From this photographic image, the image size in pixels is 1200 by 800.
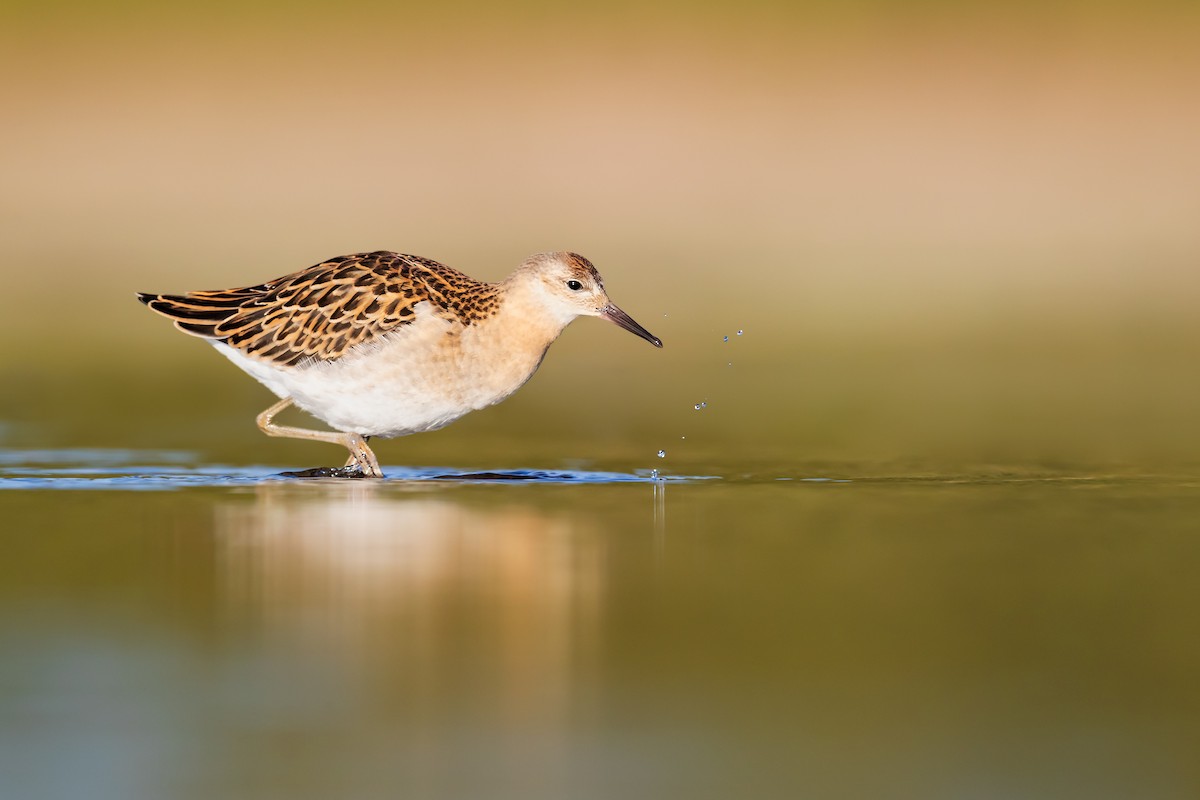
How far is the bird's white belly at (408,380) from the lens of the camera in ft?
41.9

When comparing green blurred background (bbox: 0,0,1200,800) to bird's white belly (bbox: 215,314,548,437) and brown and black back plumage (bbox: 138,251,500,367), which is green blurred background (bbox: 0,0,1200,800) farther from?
brown and black back plumage (bbox: 138,251,500,367)

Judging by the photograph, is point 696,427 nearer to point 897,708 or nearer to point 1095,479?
point 1095,479

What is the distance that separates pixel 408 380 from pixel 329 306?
0.92m

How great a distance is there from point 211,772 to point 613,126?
77.4 ft

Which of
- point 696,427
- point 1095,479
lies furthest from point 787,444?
point 1095,479

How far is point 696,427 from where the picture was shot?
15.6m

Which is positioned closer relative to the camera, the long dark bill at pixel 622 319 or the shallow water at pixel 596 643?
the shallow water at pixel 596 643

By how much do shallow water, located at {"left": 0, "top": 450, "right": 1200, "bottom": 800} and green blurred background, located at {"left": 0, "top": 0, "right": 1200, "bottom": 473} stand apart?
20.4 ft

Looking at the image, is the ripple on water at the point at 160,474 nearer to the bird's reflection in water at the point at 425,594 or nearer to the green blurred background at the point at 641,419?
the green blurred background at the point at 641,419

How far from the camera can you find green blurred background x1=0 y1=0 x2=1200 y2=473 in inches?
795

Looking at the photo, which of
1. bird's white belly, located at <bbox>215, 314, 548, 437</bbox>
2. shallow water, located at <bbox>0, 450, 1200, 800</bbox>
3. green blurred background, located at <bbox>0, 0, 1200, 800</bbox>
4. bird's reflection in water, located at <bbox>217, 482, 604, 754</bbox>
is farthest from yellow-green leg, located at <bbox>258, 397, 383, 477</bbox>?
bird's reflection in water, located at <bbox>217, 482, 604, 754</bbox>

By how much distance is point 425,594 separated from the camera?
8648mm

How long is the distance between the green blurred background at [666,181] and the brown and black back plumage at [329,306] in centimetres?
316

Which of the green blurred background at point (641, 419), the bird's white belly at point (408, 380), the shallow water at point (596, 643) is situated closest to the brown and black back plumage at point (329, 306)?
the bird's white belly at point (408, 380)
